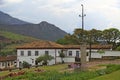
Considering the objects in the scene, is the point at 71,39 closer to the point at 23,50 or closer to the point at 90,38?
the point at 90,38

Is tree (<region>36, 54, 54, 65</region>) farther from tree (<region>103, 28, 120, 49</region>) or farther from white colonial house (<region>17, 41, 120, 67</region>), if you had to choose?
tree (<region>103, 28, 120, 49</region>)

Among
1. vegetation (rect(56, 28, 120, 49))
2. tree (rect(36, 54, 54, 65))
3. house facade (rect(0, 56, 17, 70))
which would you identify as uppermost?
vegetation (rect(56, 28, 120, 49))

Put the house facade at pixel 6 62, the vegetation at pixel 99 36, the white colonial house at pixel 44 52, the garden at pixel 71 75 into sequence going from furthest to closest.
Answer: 1. the vegetation at pixel 99 36
2. the house facade at pixel 6 62
3. the white colonial house at pixel 44 52
4. the garden at pixel 71 75

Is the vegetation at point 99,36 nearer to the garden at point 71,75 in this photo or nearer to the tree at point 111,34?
the tree at point 111,34

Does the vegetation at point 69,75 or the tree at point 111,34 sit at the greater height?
the tree at point 111,34

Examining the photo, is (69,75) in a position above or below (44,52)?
below

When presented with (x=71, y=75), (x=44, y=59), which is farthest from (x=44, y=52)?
(x=71, y=75)

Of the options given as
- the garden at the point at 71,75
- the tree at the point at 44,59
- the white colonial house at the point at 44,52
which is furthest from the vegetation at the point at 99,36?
the garden at the point at 71,75

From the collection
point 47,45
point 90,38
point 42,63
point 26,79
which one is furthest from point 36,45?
point 26,79

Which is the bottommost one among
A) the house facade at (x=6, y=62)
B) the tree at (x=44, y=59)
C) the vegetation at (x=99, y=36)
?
the house facade at (x=6, y=62)

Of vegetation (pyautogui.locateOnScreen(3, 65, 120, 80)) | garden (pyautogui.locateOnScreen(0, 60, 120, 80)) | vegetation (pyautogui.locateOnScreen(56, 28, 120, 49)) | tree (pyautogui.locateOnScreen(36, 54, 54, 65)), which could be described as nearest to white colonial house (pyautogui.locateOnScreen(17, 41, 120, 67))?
tree (pyautogui.locateOnScreen(36, 54, 54, 65))

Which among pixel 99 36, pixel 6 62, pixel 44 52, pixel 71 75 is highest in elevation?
pixel 99 36

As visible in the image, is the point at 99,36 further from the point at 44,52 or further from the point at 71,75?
the point at 71,75

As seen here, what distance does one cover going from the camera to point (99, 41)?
86188 mm
